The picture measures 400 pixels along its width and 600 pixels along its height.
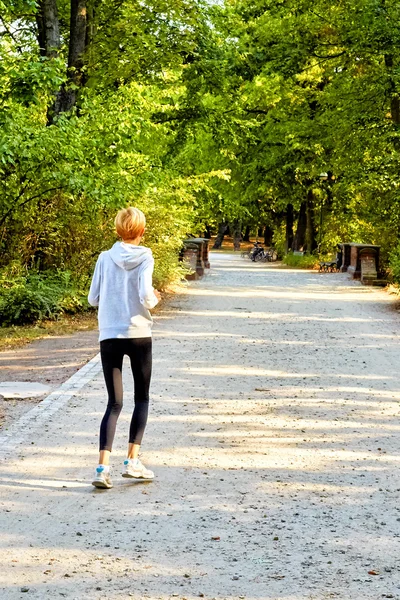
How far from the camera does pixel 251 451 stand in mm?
7613

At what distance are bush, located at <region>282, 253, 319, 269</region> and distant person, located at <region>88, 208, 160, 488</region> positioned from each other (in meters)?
34.1

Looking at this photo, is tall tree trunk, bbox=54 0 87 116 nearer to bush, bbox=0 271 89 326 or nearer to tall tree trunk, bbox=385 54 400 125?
bush, bbox=0 271 89 326

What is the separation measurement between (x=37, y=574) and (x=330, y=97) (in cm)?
2928

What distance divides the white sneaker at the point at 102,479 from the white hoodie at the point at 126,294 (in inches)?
32.9

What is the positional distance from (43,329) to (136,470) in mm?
9460

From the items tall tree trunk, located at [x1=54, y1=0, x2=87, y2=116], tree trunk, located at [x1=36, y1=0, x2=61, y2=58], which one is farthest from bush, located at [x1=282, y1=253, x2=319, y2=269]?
tree trunk, located at [x1=36, y1=0, x2=61, y2=58]

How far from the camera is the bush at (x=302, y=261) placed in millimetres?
40688

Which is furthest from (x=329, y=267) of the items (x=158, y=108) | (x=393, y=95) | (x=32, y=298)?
(x=32, y=298)

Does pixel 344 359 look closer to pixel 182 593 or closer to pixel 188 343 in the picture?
pixel 188 343

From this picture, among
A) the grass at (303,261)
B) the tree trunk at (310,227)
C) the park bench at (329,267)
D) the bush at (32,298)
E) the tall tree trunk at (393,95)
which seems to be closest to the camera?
the bush at (32,298)

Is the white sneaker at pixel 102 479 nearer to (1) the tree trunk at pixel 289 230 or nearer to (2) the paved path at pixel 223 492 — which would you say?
(2) the paved path at pixel 223 492

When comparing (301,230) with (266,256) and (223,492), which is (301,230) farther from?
(223,492)

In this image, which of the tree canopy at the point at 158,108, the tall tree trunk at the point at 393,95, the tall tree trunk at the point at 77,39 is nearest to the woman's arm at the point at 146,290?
the tree canopy at the point at 158,108

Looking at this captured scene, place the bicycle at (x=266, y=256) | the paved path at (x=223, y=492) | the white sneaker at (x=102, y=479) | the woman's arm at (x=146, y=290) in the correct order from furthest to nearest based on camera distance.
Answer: the bicycle at (x=266, y=256) → the woman's arm at (x=146, y=290) → the white sneaker at (x=102, y=479) → the paved path at (x=223, y=492)
